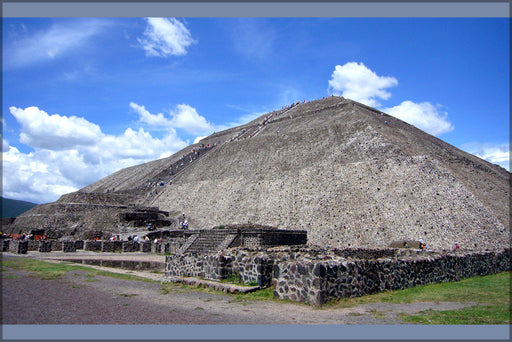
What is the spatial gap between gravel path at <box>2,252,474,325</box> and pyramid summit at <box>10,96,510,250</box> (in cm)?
1578

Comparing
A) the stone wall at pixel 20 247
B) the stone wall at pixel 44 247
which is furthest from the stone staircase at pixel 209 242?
the stone wall at pixel 44 247

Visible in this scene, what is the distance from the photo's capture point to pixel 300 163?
36375mm

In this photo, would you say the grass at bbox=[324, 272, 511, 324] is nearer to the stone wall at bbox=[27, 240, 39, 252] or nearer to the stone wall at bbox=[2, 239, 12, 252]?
the stone wall at bbox=[2, 239, 12, 252]

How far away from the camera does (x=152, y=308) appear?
7996 mm

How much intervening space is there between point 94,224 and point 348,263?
3016cm

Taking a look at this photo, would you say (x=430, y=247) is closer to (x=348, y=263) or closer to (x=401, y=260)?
(x=401, y=260)

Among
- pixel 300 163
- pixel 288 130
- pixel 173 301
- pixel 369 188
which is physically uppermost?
pixel 288 130

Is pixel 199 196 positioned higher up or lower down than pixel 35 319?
higher up

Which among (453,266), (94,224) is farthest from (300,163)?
(453,266)

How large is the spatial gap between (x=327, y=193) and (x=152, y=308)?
2307 centimetres

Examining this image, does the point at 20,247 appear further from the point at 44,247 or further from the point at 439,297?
the point at 439,297

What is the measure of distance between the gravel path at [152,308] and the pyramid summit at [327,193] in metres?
15.8

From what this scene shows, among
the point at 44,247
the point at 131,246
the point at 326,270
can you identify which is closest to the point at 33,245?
the point at 44,247

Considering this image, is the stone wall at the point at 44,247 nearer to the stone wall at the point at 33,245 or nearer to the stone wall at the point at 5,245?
the stone wall at the point at 33,245
